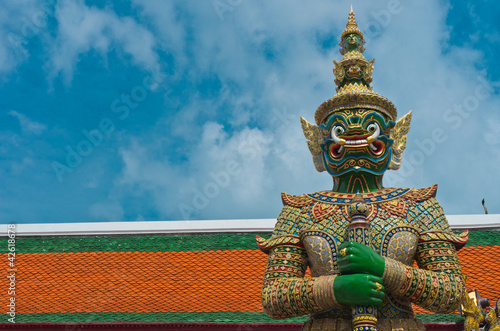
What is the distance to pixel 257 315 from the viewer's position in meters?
7.93

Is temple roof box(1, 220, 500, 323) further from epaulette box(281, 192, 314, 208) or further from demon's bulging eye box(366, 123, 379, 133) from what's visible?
demon's bulging eye box(366, 123, 379, 133)

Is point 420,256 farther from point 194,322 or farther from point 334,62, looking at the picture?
point 194,322

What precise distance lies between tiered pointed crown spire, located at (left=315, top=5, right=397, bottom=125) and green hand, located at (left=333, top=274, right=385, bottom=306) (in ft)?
6.33

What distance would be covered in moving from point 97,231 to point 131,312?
7.99ft

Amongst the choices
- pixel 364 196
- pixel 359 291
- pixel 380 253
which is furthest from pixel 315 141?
pixel 359 291

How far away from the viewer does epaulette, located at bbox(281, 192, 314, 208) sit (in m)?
5.73

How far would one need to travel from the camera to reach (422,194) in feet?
18.5

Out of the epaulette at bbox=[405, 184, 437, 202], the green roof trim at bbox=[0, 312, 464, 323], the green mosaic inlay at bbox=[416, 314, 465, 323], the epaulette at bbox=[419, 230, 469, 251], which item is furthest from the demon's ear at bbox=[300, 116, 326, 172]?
the green mosaic inlay at bbox=[416, 314, 465, 323]

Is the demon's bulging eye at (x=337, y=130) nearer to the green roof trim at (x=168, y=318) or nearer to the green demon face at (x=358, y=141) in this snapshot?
the green demon face at (x=358, y=141)

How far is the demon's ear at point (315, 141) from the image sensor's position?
610 cm

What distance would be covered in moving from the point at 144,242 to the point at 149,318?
82.2 inches

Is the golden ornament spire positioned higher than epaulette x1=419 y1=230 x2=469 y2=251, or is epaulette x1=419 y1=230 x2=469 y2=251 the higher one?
the golden ornament spire

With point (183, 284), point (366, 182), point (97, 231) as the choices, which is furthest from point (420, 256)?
point (97, 231)

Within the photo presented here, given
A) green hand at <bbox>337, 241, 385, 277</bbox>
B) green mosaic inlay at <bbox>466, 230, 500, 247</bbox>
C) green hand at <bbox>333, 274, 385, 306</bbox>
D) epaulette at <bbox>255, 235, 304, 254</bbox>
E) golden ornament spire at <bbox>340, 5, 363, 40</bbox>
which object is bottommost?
green hand at <bbox>333, 274, 385, 306</bbox>
